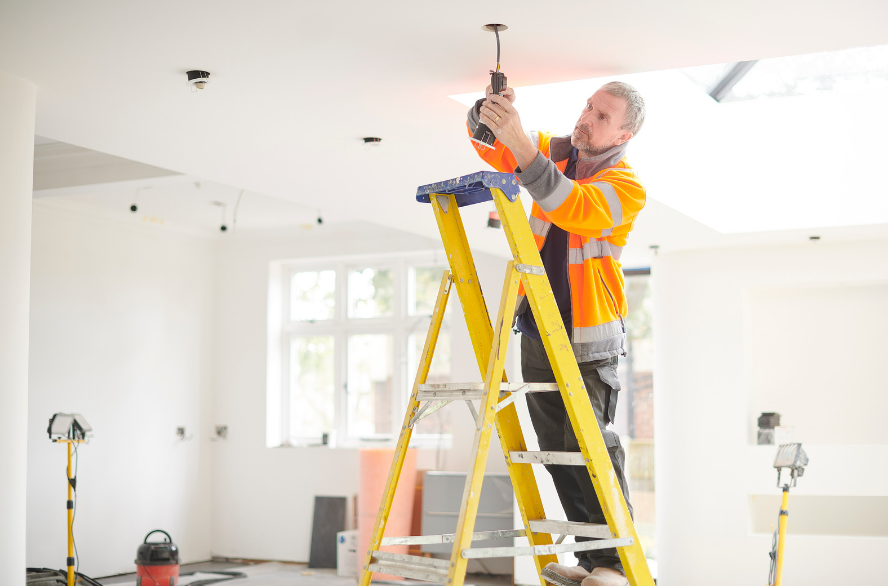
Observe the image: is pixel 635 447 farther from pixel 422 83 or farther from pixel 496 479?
pixel 422 83

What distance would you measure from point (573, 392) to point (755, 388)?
4803mm

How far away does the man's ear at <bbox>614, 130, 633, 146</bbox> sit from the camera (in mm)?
2304

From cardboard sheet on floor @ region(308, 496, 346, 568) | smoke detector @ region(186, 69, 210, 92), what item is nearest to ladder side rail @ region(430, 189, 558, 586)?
smoke detector @ region(186, 69, 210, 92)

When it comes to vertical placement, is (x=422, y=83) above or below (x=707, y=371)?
above

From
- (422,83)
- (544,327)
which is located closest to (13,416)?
(422,83)

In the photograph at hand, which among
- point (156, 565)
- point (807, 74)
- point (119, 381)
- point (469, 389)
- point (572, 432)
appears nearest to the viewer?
point (469, 389)

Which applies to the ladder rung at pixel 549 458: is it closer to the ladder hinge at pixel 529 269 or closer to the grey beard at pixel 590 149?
the ladder hinge at pixel 529 269

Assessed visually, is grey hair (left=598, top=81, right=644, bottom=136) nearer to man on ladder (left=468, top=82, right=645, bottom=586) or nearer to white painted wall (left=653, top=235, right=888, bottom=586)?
man on ladder (left=468, top=82, right=645, bottom=586)

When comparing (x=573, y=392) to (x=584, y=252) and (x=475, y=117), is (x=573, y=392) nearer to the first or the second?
(x=584, y=252)

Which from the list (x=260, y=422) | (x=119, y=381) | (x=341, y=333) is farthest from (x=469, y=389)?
(x=260, y=422)

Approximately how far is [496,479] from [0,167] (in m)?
→ 4.42

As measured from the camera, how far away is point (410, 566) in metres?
1.94

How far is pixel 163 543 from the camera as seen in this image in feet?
19.6

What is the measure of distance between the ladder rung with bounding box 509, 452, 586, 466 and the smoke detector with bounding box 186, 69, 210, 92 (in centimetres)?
177
